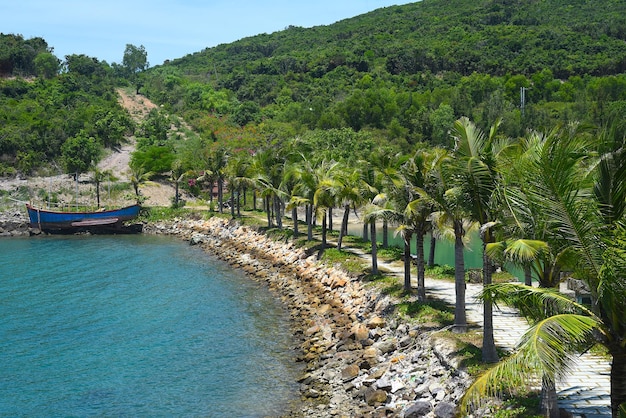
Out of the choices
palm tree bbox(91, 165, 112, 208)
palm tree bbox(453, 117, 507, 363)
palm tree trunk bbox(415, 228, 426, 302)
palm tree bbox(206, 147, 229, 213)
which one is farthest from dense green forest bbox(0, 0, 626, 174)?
palm tree bbox(453, 117, 507, 363)

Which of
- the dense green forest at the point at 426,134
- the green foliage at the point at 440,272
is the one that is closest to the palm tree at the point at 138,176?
the dense green forest at the point at 426,134

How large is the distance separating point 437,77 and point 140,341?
342ft

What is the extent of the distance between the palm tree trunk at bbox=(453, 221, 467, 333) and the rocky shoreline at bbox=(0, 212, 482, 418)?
108cm

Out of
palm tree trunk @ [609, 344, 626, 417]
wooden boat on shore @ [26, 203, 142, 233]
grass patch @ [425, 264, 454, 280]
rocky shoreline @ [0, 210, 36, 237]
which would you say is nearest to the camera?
palm tree trunk @ [609, 344, 626, 417]

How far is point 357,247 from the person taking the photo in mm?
42938

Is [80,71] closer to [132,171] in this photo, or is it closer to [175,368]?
[132,171]

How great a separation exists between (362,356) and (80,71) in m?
126

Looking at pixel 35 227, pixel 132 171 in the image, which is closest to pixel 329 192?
pixel 35 227

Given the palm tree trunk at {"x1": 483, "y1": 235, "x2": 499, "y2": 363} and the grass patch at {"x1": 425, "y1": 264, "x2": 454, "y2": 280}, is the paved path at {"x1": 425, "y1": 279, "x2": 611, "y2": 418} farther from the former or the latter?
the grass patch at {"x1": 425, "y1": 264, "x2": 454, "y2": 280}

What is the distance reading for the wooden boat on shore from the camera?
66.0m

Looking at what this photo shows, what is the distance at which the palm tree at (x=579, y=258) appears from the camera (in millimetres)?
10320

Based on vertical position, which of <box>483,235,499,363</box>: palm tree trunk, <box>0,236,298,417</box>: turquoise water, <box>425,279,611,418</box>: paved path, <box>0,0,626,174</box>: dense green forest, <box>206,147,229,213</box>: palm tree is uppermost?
<box>0,0,626,174</box>: dense green forest

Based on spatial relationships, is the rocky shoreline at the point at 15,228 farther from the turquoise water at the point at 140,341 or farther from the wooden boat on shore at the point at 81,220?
the turquoise water at the point at 140,341

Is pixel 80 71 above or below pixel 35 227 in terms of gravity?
above
